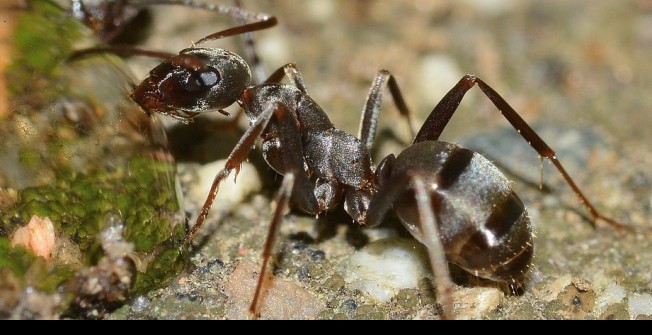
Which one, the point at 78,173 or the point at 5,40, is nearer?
the point at 78,173

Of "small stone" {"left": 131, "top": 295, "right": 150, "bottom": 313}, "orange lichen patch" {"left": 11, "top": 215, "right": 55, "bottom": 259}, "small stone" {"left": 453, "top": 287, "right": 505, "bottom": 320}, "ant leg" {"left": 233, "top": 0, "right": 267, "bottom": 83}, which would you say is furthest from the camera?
"ant leg" {"left": 233, "top": 0, "right": 267, "bottom": 83}

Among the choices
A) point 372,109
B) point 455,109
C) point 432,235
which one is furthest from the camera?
point 372,109

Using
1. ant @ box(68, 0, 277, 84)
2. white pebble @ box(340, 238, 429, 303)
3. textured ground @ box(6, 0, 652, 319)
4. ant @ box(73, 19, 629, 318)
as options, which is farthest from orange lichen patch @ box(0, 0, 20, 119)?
white pebble @ box(340, 238, 429, 303)

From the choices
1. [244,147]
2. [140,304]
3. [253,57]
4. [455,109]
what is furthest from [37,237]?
[455,109]

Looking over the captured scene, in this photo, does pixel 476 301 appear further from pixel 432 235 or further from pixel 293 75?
pixel 293 75

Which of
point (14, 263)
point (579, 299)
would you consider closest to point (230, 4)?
point (14, 263)

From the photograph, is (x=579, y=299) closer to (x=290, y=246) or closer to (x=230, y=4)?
(x=290, y=246)

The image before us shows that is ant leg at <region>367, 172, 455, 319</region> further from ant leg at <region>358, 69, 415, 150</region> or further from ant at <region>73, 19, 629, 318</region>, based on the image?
ant leg at <region>358, 69, 415, 150</region>

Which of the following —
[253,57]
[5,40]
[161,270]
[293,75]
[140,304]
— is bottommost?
[140,304]
